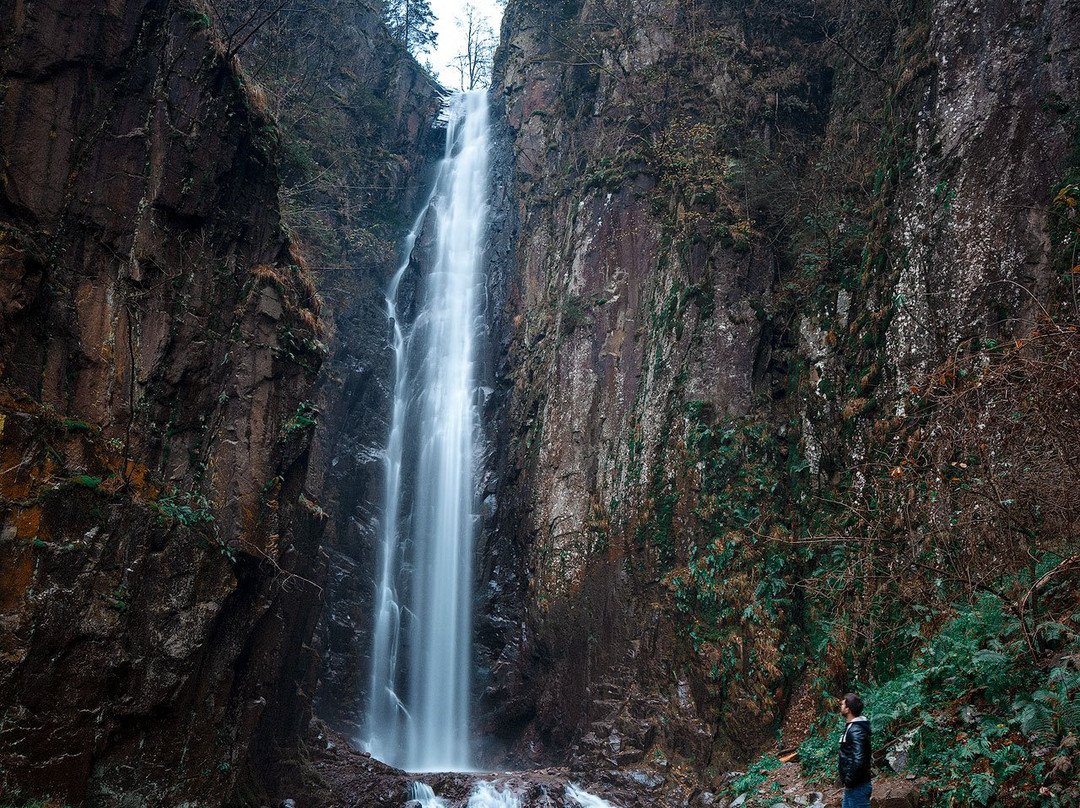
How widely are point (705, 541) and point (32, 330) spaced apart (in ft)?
38.1

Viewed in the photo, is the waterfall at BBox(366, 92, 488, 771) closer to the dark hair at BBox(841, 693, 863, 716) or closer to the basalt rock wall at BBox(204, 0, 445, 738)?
the basalt rock wall at BBox(204, 0, 445, 738)

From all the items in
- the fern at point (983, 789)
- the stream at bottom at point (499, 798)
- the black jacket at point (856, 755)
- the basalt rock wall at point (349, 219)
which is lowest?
the stream at bottom at point (499, 798)

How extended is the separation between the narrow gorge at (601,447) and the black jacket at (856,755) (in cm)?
56

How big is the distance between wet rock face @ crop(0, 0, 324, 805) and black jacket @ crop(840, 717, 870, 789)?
28.5 feet

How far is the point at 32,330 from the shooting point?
944 cm

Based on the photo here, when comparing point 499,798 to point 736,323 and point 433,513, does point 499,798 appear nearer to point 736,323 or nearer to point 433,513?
point 433,513

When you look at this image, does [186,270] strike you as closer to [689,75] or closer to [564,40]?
[689,75]

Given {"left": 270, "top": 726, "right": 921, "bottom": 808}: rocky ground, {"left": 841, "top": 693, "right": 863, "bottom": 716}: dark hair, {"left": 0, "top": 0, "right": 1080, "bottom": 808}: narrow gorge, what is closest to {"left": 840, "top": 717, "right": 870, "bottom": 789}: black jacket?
{"left": 841, "top": 693, "right": 863, "bottom": 716}: dark hair

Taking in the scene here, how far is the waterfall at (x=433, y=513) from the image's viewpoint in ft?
62.2

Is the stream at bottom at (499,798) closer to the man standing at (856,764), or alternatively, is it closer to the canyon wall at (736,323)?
the canyon wall at (736,323)

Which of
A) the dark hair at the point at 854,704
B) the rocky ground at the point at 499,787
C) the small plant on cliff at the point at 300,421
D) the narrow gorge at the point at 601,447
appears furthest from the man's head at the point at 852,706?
the small plant on cliff at the point at 300,421

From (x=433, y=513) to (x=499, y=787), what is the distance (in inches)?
364

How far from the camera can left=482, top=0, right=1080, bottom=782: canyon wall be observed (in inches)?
411

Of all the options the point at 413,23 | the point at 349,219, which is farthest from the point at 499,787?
the point at 413,23
